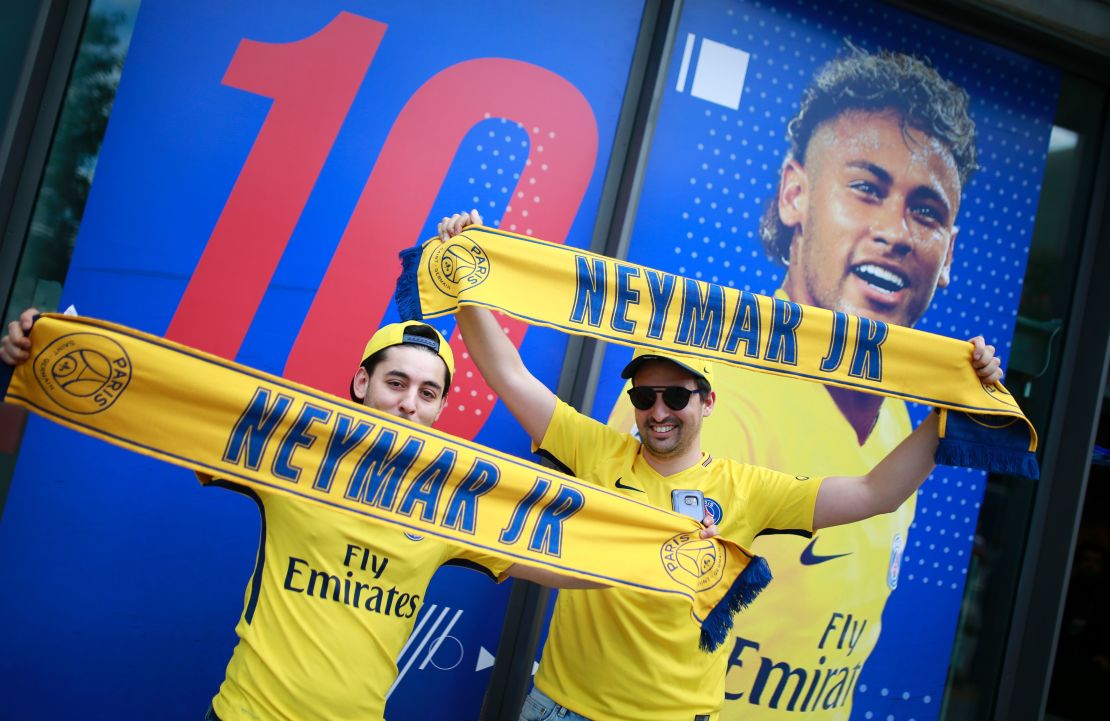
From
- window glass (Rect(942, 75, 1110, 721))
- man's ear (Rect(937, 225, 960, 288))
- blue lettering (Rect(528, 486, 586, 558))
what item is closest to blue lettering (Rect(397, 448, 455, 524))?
blue lettering (Rect(528, 486, 586, 558))

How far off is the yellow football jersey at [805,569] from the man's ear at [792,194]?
0.79 meters

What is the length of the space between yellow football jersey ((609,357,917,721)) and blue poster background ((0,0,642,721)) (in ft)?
3.73

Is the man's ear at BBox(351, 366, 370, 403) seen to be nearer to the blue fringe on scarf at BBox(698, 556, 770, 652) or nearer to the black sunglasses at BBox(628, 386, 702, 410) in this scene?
the black sunglasses at BBox(628, 386, 702, 410)

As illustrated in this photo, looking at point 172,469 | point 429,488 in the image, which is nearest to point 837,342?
point 429,488

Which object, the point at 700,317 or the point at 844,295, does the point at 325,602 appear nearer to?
the point at 700,317

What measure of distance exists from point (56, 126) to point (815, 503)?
307cm

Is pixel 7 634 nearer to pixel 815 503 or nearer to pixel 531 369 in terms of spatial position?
pixel 531 369

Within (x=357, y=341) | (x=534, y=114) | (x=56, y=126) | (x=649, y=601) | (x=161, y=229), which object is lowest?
(x=649, y=601)

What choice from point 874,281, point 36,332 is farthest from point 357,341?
point 874,281

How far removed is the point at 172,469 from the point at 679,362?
203cm

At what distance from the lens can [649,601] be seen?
260 centimetres

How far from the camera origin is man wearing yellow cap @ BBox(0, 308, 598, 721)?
2.06 m

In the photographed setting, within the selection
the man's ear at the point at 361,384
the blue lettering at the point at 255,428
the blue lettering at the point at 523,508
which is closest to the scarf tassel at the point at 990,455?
the blue lettering at the point at 523,508

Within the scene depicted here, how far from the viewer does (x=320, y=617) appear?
213cm
